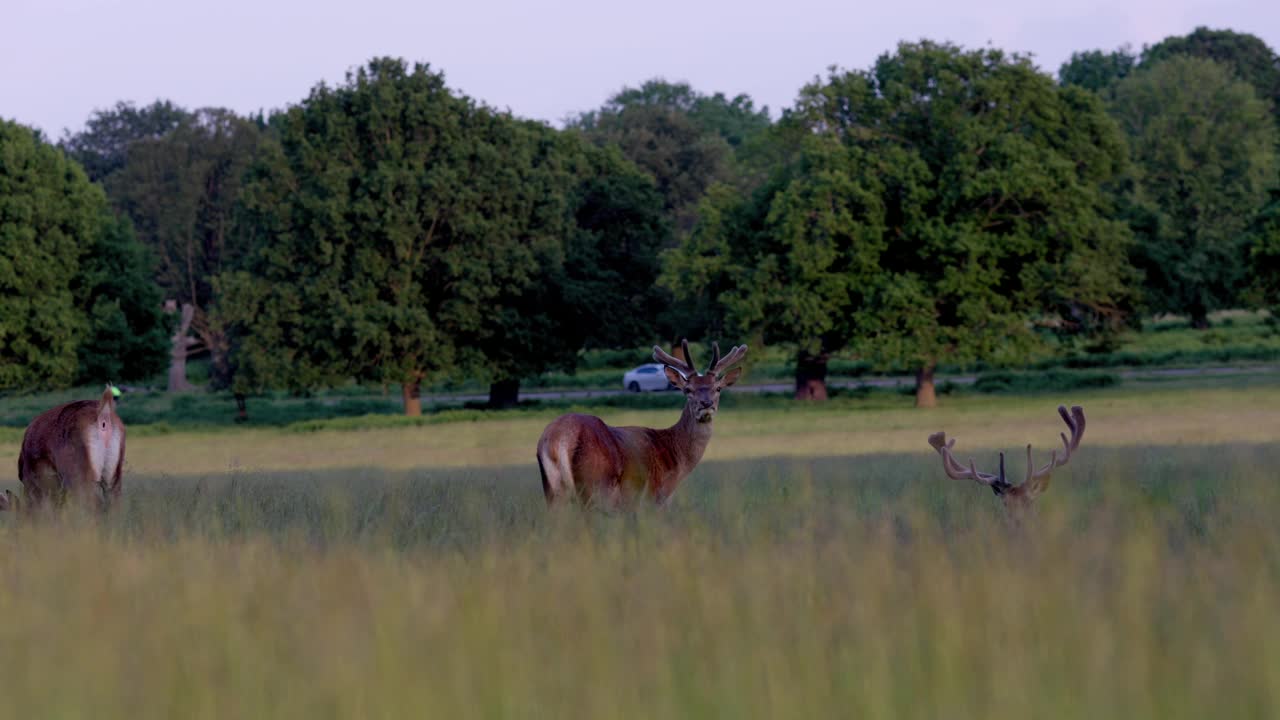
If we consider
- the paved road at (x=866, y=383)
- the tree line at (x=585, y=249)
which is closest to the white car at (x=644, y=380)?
the paved road at (x=866, y=383)

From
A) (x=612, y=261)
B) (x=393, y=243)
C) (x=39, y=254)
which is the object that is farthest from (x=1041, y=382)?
(x=39, y=254)

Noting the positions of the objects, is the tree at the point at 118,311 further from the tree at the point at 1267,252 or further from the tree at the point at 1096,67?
the tree at the point at 1096,67

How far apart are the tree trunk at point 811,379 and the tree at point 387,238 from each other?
997cm

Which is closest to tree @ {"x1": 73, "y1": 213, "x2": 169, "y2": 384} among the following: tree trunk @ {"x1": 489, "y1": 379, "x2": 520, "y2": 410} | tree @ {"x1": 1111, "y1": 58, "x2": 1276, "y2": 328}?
tree trunk @ {"x1": 489, "y1": 379, "x2": 520, "y2": 410}

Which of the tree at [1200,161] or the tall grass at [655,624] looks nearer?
the tall grass at [655,624]

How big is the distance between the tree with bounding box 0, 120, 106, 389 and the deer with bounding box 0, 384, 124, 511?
35262 mm

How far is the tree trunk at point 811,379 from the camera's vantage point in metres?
50.8

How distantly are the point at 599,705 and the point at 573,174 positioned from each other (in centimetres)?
5177

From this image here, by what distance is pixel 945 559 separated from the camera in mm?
6113

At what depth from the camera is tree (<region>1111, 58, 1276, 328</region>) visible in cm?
6938

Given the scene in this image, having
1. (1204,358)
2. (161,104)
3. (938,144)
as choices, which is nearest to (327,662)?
(938,144)

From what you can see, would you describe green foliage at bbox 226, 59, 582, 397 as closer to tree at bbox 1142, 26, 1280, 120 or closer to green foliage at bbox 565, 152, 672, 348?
green foliage at bbox 565, 152, 672, 348

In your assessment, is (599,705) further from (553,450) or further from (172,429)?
A: (172,429)

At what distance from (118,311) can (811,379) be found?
82.3 ft
